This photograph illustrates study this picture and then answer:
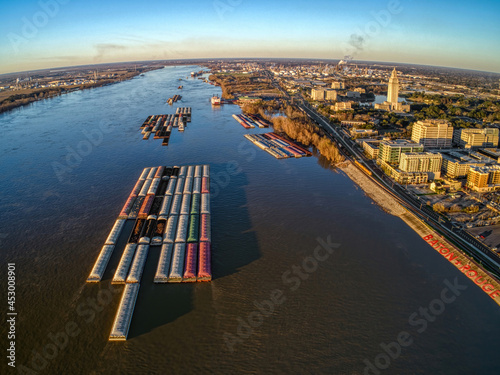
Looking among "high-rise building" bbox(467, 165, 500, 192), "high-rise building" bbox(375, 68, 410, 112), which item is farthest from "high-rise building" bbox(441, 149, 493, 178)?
"high-rise building" bbox(375, 68, 410, 112)

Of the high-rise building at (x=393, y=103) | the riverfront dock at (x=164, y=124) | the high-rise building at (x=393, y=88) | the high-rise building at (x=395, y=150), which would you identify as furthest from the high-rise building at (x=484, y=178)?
the high-rise building at (x=393, y=88)

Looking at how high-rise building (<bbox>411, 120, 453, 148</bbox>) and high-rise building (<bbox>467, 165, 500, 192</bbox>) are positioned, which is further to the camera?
high-rise building (<bbox>411, 120, 453, 148</bbox>)

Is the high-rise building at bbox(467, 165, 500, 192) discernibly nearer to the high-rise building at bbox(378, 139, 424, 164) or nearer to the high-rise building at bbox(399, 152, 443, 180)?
the high-rise building at bbox(399, 152, 443, 180)

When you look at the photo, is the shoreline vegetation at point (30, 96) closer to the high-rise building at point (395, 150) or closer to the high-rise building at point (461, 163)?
the high-rise building at point (395, 150)

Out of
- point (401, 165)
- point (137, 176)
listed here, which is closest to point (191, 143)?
point (137, 176)

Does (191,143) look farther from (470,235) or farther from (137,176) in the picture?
(470,235)

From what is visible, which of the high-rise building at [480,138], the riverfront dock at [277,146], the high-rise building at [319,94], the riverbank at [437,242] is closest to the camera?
the riverbank at [437,242]

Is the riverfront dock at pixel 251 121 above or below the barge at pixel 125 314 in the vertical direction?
above
